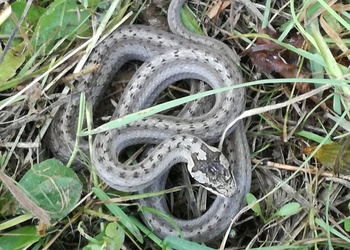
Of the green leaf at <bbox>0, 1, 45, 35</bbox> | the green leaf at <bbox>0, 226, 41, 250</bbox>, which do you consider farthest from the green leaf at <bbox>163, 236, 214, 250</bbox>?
the green leaf at <bbox>0, 1, 45, 35</bbox>

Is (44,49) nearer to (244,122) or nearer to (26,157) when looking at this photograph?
(26,157)

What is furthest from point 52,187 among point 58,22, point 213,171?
point 58,22

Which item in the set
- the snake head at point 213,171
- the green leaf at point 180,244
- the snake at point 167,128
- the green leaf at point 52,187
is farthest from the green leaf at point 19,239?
the snake head at point 213,171

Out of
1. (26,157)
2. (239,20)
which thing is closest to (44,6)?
(26,157)

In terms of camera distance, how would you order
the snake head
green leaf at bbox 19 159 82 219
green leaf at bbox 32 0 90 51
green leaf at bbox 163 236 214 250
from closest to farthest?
green leaf at bbox 163 236 214 250 < green leaf at bbox 19 159 82 219 < the snake head < green leaf at bbox 32 0 90 51

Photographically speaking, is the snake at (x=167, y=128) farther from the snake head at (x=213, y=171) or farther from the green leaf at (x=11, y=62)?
the green leaf at (x=11, y=62)

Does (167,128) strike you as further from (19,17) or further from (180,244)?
(19,17)

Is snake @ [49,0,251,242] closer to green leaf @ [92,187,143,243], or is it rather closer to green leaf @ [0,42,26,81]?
green leaf @ [92,187,143,243]
